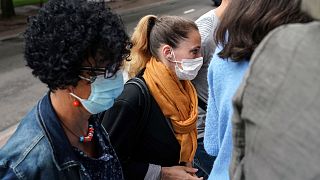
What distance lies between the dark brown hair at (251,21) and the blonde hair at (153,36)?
1155 mm

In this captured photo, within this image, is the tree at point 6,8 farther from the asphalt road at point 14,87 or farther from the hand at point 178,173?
the hand at point 178,173

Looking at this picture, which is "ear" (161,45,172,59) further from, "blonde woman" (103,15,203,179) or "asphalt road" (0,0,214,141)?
"asphalt road" (0,0,214,141)

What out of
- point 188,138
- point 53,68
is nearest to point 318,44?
point 53,68

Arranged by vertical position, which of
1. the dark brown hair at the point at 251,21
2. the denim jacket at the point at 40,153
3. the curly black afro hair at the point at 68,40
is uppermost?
the dark brown hair at the point at 251,21

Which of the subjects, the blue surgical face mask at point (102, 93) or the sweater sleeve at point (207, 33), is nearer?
the blue surgical face mask at point (102, 93)

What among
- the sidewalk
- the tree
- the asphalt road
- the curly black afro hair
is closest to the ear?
the curly black afro hair

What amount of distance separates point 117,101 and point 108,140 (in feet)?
0.78

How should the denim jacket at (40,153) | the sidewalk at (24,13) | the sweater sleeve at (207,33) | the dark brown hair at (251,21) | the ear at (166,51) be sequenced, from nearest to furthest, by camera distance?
the dark brown hair at (251,21), the denim jacket at (40,153), the ear at (166,51), the sweater sleeve at (207,33), the sidewalk at (24,13)

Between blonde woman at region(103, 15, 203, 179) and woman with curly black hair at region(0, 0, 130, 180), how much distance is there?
27cm

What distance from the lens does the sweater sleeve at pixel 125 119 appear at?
241 cm

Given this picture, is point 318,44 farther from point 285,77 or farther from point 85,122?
point 85,122

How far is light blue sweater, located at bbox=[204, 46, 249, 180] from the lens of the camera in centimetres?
158

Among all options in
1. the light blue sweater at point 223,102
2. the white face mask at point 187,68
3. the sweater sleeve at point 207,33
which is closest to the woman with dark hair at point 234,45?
the light blue sweater at point 223,102

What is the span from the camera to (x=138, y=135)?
2.51 m
